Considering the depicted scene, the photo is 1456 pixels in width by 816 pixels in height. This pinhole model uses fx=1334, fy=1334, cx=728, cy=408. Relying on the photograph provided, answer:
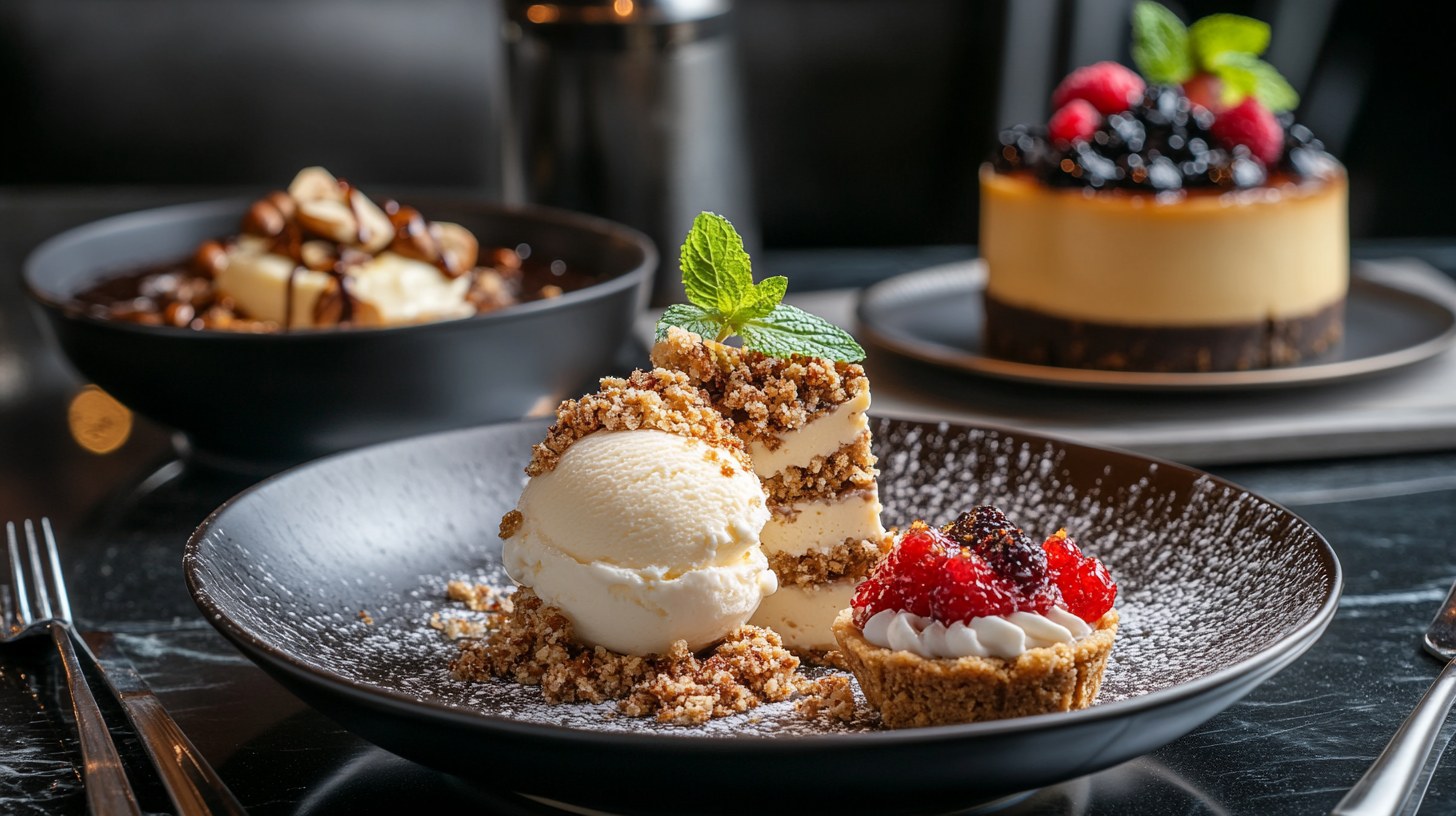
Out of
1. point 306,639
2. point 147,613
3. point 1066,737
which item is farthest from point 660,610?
point 147,613

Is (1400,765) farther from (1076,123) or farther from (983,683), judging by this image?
(1076,123)

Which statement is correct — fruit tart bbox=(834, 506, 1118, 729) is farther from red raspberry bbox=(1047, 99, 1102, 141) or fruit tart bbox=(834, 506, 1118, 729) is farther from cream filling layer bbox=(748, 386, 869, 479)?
red raspberry bbox=(1047, 99, 1102, 141)

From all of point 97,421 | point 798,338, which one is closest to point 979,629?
→ point 798,338

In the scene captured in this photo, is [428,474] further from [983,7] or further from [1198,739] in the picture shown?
[983,7]

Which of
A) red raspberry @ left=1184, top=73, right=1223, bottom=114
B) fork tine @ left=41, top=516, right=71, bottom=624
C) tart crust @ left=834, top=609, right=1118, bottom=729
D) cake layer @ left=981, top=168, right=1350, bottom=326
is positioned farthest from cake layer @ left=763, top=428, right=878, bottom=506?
red raspberry @ left=1184, top=73, right=1223, bottom=114

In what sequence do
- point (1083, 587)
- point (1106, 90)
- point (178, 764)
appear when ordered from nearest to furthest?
1. point (178, 764)
2. point (1083, 587)
3. point (1106, 90)

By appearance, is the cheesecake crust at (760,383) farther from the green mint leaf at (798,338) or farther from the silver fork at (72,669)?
the silver fork at (72,669)
